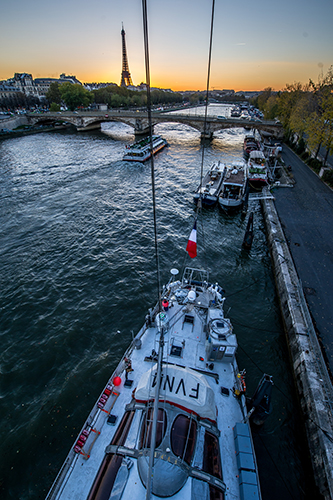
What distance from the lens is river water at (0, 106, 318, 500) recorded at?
12195 millimetres

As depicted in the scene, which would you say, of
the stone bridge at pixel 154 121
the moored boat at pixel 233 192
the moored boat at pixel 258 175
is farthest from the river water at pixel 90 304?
the stone bridge at pixel 154 121

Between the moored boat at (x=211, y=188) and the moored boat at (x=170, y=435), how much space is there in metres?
23.5

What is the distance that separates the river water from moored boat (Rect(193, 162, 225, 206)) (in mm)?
2287

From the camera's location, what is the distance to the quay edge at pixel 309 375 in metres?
10.6

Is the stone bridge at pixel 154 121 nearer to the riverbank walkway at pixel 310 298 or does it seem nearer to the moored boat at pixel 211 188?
the moored boat at pixel 211 188

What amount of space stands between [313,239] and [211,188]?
1967 centimetres

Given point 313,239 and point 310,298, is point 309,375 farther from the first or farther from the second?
point 313,239

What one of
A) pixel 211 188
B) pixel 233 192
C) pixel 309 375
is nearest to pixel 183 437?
pixel 309 375

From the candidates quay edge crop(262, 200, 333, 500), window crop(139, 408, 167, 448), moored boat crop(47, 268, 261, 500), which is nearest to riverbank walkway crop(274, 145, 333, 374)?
quay edge crop(262, 200, 333, 500)

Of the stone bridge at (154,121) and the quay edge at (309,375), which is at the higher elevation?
the stone bridge at (154,121)

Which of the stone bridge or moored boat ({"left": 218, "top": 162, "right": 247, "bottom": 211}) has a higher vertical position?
the stone bridge

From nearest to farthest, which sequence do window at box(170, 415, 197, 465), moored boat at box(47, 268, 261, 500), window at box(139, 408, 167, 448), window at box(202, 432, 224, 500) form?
moored boat at box(47, 268, 261, 500) < window at box(202, 432, 224, 500) < window at box(170, 415, 197, 465) < window at box(139, 408, 167, 448)

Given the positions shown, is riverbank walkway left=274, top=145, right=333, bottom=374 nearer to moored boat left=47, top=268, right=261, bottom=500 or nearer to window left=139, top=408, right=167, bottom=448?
moored boat left=47, top=268, right=261, bottom=500

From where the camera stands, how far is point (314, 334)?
15.2 m
